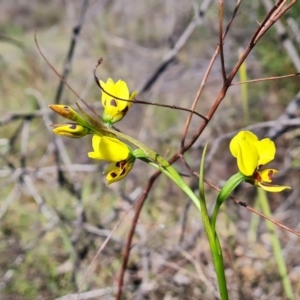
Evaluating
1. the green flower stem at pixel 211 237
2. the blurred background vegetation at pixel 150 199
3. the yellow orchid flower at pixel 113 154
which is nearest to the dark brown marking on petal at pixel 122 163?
the yellow orchid flower at pixel 113 154

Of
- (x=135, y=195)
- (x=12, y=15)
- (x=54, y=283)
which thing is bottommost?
(x=12, y=15)

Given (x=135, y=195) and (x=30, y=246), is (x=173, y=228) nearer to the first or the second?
(x=135, y=195)

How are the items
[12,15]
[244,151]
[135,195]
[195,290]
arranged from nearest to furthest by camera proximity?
1. [244,151]
2. [195,290]
3. [135,195]
4. [12,15]

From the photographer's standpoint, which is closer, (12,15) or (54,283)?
(54,283)

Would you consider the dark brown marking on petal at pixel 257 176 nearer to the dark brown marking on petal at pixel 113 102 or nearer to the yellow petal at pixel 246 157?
the yellow petal at pixel 246 157

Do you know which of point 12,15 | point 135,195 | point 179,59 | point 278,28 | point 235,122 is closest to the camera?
point 278,28

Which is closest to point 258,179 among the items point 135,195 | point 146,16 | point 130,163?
point 130,163

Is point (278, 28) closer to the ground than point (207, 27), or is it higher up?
higher up
